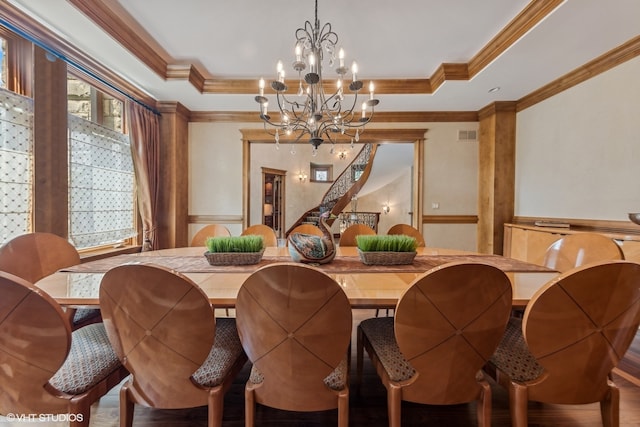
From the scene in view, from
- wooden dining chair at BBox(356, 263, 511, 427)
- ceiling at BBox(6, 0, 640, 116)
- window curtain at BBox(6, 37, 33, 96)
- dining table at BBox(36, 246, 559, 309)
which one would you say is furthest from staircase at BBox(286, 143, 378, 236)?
wooden dining chair at BBox(356, 263, 511, 427)

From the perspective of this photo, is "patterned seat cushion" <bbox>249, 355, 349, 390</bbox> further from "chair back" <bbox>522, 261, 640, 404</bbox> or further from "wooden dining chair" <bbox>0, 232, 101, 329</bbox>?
"wooden dining chair" <bbox>0, 232, 101, 329</bbox>

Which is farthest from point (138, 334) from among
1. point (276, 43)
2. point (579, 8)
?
point (579, 8)

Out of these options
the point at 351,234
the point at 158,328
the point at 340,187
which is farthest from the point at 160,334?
the point at 340,187

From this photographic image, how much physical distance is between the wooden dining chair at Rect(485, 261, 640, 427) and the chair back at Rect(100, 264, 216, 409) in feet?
3.80

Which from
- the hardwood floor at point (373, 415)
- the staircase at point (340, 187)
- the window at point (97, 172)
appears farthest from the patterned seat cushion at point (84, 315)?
the staircase at point (340, 187)

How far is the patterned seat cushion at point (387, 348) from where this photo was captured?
108cm

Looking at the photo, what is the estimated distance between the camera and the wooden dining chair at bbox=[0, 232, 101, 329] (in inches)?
55.9

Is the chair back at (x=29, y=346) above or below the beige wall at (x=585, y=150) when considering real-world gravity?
below

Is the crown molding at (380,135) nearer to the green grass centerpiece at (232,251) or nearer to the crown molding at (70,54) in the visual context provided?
the crown molding at (70,54)

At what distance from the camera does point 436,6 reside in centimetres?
196

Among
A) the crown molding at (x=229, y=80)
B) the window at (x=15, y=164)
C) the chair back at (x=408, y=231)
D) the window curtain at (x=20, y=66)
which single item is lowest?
the chair back at (x=408, y=231)

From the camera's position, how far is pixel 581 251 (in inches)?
63.6

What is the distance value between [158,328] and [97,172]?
2666 mm

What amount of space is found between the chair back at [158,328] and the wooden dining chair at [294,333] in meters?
0.15
